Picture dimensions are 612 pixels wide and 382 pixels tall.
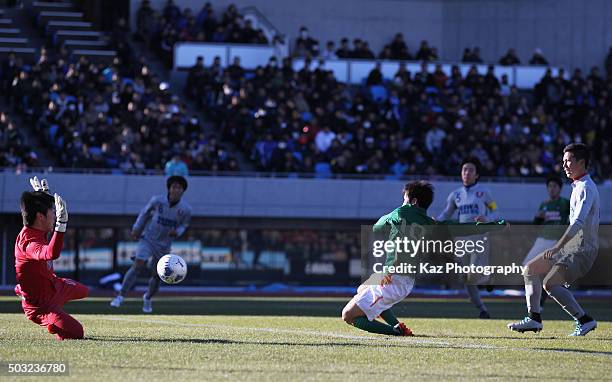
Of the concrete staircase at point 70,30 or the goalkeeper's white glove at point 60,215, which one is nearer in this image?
the goalkeeper's white glove at point 60,215

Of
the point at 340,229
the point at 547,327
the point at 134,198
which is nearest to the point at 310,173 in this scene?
the point at 340,229

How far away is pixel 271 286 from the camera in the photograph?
114 ft

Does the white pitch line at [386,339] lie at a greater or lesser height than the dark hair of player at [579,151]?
lesser

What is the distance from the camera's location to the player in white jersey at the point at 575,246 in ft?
42.0

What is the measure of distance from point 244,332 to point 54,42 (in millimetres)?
27163

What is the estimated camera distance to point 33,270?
39.3 ft

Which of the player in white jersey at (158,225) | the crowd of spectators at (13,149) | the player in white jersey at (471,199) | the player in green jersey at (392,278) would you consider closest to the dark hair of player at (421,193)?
the player in green jersey at (392,278)

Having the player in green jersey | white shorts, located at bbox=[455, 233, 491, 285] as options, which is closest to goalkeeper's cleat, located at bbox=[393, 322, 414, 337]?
the player in green jersey

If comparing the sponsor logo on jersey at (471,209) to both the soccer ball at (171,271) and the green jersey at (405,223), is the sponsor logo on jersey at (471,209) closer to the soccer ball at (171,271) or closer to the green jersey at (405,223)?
the soccer ball at (171,271)

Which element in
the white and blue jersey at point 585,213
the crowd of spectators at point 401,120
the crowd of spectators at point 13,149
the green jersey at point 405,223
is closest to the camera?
the green jersey at point 405,223

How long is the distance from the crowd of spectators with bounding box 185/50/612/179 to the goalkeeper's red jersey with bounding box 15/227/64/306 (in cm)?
2229

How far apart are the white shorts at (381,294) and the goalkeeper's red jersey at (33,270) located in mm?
3115

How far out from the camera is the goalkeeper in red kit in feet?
38.8

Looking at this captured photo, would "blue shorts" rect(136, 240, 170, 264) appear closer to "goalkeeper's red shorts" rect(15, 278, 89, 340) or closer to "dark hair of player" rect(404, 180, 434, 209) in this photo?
"goalkeeper's red shorts" rect(15, 278, 89, 340)
